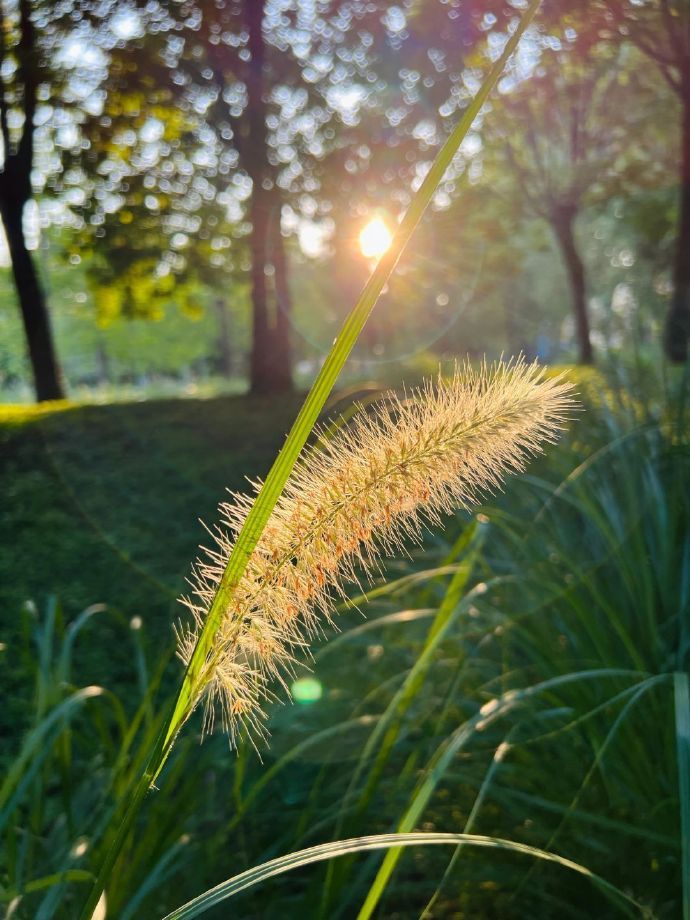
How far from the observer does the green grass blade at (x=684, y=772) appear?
93 cm

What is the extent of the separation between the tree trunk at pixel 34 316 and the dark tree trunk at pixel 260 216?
2.59 meters

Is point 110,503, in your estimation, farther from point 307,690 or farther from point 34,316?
point 34,316

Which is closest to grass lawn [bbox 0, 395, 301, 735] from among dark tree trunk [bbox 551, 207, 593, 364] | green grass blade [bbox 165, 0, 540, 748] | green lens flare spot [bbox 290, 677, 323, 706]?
green lens flare spot [bbox 290, 677, 323, 706]

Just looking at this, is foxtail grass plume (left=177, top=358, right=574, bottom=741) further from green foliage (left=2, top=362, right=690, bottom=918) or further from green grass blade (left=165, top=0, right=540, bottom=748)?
green foliage (left=2, top=362, right=690, bottom=918)

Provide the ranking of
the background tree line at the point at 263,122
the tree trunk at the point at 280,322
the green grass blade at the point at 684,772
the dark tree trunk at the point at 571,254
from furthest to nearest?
1. the dark tree trunk at the point at 571,254
2. the tree trunk at the point at 280,322
3. the background tree line at the point at 263,122
4. the green grass blade at the point at 684,772

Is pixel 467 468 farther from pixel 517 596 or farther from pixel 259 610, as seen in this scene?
pixel 517 596

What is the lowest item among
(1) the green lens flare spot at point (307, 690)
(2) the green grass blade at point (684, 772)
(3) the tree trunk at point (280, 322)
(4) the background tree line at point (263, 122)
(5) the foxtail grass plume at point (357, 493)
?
(1) the green lens flare spot at point (307, 690)

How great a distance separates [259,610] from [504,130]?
18.0 meters

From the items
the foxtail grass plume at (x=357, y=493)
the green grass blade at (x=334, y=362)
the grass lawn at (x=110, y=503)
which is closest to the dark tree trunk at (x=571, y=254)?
the grass lawn at (x=110, y=503)

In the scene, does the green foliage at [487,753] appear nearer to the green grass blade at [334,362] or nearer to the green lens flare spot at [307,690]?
the green lens flare spot at [307,690]

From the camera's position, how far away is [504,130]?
16.9m

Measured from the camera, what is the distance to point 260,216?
1041 cm

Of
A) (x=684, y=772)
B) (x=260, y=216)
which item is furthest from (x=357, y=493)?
(x=260, y=216)

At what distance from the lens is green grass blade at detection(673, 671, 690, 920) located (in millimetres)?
935
